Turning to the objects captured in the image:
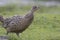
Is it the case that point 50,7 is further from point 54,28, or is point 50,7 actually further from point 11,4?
point 54,28

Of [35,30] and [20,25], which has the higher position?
[20,25]

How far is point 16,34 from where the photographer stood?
24.3 ft

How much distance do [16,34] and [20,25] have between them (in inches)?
20.8

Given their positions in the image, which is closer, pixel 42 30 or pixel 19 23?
pixel 19 23

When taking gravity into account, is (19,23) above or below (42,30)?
above

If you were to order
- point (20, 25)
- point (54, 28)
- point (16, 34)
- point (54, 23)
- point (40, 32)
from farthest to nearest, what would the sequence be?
point (54, 23) < point (54, 28) < point (40, 32) < point (16, 34) < point (20, 25)

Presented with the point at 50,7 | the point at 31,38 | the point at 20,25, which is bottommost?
the point at 50,7

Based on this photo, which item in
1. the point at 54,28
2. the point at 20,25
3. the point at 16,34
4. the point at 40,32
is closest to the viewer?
the point at 20,25

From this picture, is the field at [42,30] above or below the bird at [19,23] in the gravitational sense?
below

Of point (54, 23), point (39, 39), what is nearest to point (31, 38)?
point (39, 39)

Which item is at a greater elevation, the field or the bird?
the bird

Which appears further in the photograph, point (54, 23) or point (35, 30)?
point (54, 23)

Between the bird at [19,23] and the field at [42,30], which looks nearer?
the bird at [19,23]

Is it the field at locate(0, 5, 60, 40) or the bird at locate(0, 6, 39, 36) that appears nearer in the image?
the bird at locate(0, 6, 39, 36)
